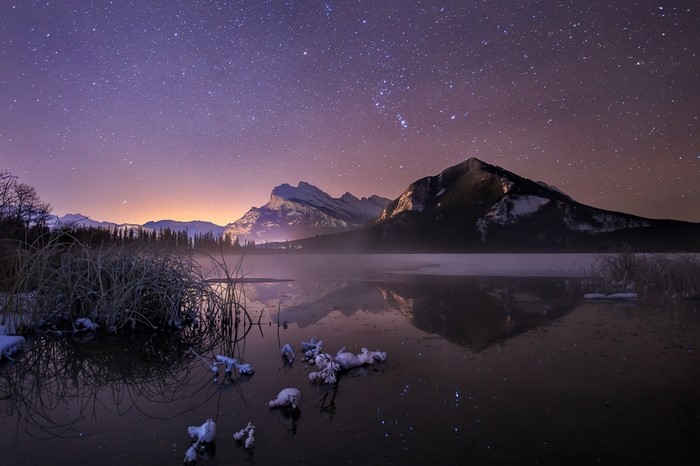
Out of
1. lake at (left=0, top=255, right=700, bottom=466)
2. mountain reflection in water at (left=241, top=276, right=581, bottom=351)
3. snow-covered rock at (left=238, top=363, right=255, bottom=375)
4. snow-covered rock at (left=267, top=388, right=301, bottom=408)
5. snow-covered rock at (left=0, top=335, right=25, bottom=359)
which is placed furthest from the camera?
mountain reflection in water at (left=241, top=276, right=581, bottom=351)

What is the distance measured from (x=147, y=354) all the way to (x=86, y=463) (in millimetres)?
4366

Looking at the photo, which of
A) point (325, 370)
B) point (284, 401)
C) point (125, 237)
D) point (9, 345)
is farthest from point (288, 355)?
point (125, 237)

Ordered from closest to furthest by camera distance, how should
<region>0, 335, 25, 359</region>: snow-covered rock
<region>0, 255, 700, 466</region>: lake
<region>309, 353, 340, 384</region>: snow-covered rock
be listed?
<region>0, 255, 700, 466</region>: lake
<region>309, 353, 340, 384</region>: snow-covered rock
<region>0, 335, 25, 359</region>: snow-covered rock

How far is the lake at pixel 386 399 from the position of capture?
3.88 meters

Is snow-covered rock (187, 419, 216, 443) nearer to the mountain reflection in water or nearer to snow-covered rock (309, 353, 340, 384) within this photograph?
snow-covered rock (309, 353, 340, 384)

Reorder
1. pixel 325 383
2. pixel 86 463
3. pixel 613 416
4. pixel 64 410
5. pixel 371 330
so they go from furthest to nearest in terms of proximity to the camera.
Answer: pixel 371 330 → pixel 325 383 → pixel 64 410 → pixel 613 416 → pixel 86 463

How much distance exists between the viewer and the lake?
12.7 feet

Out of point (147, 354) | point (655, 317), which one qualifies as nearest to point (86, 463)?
point (147, 354)

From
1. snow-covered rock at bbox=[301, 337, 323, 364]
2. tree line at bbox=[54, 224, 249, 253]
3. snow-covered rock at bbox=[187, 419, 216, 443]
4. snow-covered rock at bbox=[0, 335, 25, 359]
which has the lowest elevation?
snow-covered rock at bbox=[0, 335, 25, 359]

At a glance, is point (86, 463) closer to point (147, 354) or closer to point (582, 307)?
point (147, 354)

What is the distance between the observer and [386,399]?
5242mm

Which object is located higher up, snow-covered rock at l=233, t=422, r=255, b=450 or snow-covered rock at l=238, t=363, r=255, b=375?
snow-covered rock at l=233, t=422, r=255, b=450

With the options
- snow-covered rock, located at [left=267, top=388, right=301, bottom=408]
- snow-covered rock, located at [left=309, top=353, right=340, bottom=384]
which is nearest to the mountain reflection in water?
snow-covered rock, located at [left=309, top=353, right=340, bottom=384]

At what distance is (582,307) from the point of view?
13.3 meters
